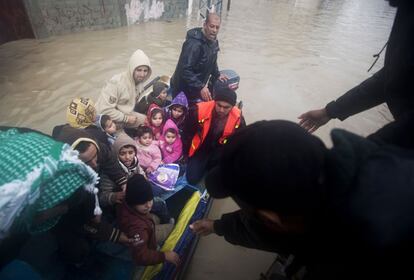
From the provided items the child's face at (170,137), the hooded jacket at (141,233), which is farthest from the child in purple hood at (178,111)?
the hooded jacket at (141,233)

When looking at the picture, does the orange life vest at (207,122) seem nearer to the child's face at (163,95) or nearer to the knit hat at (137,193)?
the child's face at (163,95)

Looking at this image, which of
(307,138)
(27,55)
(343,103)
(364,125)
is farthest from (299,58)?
(307,138)

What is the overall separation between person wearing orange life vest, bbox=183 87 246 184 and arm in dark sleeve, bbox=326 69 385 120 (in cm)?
123

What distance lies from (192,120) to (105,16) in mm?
7666

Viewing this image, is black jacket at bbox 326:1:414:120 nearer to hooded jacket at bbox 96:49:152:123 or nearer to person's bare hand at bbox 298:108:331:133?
person's bare hand at bbox 298:108:331:133

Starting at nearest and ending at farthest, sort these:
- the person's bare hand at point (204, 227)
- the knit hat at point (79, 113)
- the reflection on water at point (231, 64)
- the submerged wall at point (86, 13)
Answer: the person's bare hand at point (204, 227) → the knit hat at point (79, 113) → the reflection on water at point (231, 64) → the submerged wall at point (86, 13)

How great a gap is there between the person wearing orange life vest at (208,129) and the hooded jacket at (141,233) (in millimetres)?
1045

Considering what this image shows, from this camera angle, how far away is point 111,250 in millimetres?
2113

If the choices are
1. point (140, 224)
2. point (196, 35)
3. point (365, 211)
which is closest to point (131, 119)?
point (196, 35)

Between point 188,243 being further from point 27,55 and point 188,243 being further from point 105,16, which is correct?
point 105,16

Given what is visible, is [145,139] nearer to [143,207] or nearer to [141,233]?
[143,207]

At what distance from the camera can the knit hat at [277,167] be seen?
79cm

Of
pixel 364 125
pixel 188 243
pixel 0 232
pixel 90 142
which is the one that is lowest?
pixel 364 125

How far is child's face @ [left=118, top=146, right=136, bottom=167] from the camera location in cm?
277
